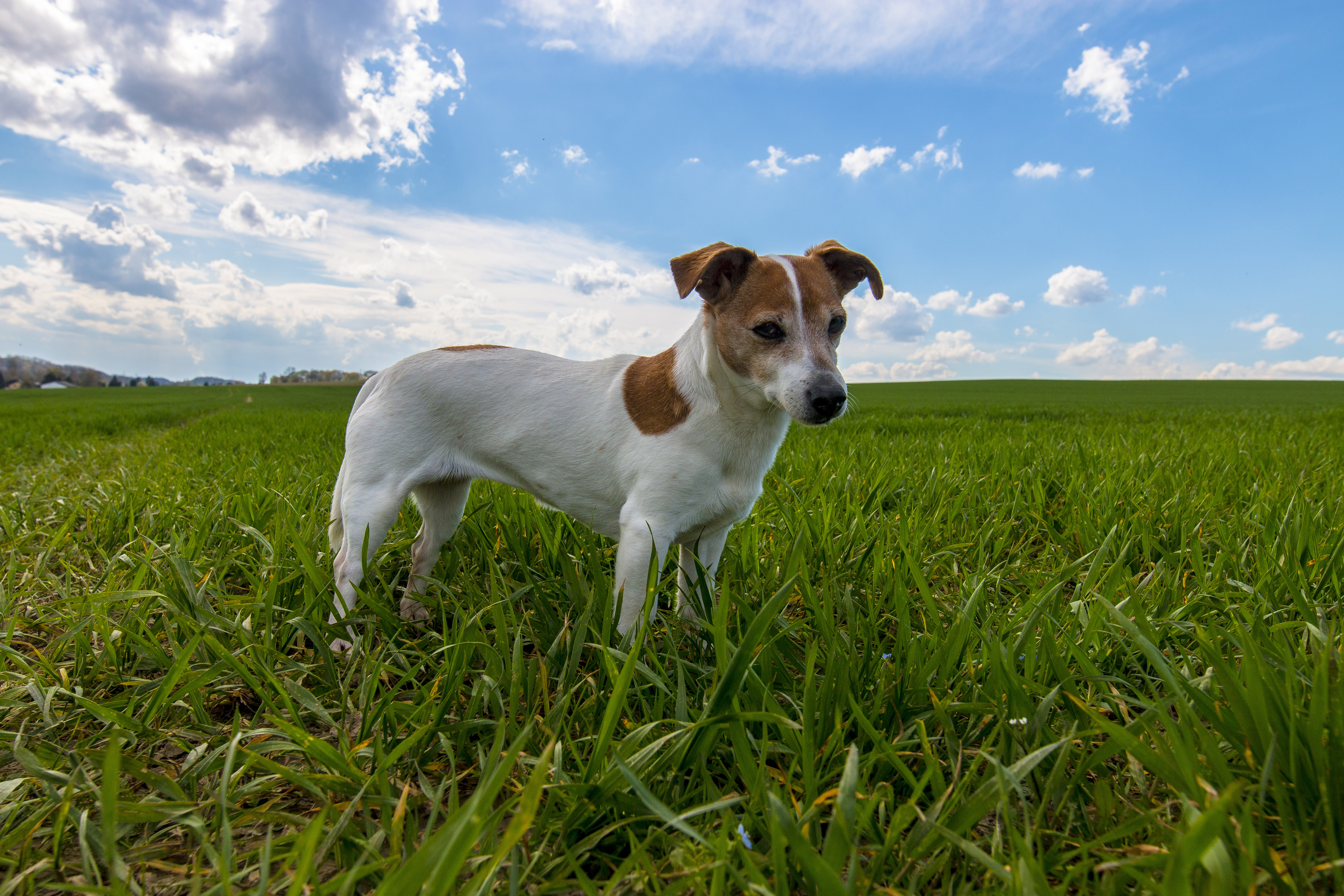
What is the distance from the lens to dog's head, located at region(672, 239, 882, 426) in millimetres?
2256

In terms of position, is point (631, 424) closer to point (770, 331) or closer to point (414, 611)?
point (770, 331)

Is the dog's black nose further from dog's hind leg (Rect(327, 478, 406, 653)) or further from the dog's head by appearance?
dog's hind leg (Rect(327, 478, 406, 653))

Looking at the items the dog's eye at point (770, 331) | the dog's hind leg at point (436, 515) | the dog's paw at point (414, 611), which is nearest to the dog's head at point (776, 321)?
the dog's eye at point (770, 331)

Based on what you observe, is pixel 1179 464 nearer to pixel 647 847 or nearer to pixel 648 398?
pixel 648 398

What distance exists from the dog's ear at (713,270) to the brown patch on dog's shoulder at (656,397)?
0.34 meters

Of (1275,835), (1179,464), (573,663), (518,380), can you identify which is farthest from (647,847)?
(1179,464)

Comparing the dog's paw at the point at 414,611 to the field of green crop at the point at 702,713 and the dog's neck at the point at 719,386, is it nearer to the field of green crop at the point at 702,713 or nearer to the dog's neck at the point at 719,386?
the field of green crop at the point at 702,713

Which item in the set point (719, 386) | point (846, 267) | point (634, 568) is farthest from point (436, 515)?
point (846, 267)

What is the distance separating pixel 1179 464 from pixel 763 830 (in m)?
5.46

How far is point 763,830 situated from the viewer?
1.40 meters

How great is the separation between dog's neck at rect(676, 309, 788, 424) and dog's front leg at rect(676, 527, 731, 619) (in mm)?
511

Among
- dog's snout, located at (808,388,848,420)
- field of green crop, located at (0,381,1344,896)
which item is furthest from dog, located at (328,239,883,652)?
field of green crop, located at (0,381,1344,896)

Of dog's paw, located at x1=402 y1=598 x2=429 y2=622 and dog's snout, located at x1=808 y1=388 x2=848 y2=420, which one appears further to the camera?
dog's paw, located at x1=402 y1=598 x2=429 y2=622

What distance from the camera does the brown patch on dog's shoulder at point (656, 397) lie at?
257 centimetres
